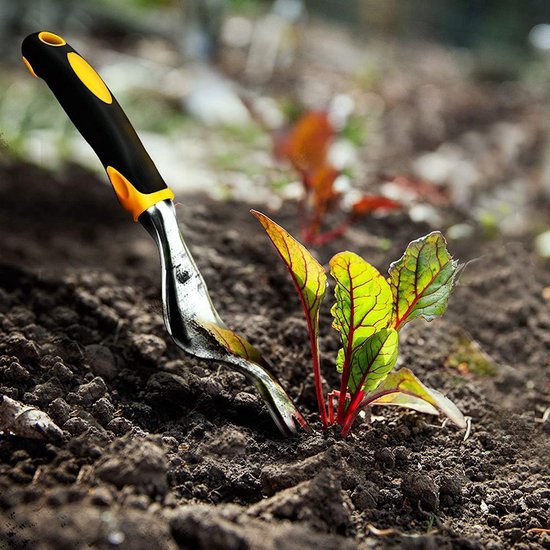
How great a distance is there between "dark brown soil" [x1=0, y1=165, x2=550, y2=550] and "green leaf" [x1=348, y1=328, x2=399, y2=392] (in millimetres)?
128

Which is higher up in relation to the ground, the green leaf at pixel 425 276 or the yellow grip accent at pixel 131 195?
the yellow grip accent at pixel 131 195

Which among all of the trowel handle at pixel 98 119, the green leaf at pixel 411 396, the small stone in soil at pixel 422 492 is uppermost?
the trowel handle at pixel 98 119

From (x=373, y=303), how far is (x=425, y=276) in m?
0.12

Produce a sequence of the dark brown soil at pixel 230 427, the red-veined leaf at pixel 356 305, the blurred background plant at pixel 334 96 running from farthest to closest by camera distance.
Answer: the blurred background plant at pixel 334 96, the red-veined leaf at pixel 356 305, the dark brown soil at pixel 230 427

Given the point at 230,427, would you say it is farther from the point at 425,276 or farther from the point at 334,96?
the point at 334,96

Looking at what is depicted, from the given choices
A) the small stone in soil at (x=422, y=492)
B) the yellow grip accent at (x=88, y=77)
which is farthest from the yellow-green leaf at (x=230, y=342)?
the yellow grip accent at (x=88, y=77)

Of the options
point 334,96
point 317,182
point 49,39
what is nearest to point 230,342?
point 49,39

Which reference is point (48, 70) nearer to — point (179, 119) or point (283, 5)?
point (179, 119)

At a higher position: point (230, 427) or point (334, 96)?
point (334, 96)

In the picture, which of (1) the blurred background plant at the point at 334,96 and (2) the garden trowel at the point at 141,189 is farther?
(1) the blurred background plant at the point at 334,96

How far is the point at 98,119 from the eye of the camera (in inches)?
50.7

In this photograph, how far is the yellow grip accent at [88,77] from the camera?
4.22 feet

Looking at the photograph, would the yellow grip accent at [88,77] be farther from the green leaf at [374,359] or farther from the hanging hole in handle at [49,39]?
the green leaf at [374,359]

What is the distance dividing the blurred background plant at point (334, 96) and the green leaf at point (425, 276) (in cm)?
109
